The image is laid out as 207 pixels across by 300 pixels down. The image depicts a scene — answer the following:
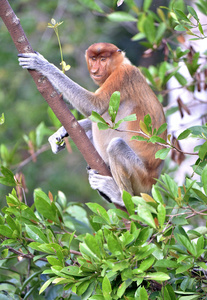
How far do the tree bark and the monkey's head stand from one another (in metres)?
1.14

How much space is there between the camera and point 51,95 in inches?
98.5

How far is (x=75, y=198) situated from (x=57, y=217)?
571cm

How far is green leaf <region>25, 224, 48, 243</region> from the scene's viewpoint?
84.0 inches

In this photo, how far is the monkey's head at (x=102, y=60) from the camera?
371 cm

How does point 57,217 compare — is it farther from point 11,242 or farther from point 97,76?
point 97,76

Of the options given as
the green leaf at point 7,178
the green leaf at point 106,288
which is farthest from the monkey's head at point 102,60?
the green leaf at point 106,288

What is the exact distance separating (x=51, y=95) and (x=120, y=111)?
1303mm

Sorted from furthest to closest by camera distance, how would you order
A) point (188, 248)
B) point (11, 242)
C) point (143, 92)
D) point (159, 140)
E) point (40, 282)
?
1. point (143, 92)
2. point (40, 282)
3. point (11, 242)
4. point (159, 140)
5. point (188, 248)

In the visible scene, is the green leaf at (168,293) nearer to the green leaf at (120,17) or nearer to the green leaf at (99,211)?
the green leaf at (99,211)

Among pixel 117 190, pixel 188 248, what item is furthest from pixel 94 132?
pixel 188 248

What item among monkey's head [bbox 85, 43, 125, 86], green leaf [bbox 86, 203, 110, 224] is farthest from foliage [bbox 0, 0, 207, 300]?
monkey's head [bbox 85, 43, 125, 86]

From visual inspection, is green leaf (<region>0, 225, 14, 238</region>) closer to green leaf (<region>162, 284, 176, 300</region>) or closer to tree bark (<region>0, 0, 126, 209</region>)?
tree bark (<region>0, 0, 126, 209</region>)

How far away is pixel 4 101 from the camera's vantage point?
7363 millimetres

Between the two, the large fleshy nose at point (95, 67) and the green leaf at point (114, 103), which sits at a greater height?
the large fleshy nose at point (95, 67)
